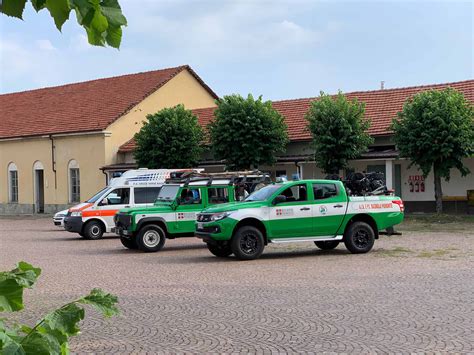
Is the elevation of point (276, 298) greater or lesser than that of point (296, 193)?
lesser

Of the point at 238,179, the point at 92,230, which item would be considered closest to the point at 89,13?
the point at 238,179

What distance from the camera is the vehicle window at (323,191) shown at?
16531mm

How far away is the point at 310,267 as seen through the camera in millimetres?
14461

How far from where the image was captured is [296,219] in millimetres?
→ 16219

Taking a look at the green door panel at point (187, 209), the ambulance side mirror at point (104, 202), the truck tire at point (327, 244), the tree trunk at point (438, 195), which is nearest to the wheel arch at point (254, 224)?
the truck tire at point (327, 244)

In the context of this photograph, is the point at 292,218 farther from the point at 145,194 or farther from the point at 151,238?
the point at 145,194

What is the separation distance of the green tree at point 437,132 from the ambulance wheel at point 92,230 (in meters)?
12.9

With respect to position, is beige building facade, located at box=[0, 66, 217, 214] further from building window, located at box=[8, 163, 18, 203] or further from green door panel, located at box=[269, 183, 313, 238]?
green door panel, located at box=[269, 183, 313, 238]

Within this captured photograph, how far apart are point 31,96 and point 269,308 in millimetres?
47033

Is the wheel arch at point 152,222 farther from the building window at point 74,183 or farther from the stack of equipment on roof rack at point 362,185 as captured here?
the building window at point 74,183

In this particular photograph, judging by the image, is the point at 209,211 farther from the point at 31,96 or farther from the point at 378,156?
the point at 31,96

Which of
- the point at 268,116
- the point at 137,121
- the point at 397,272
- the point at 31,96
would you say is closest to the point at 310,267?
the point at 397,272

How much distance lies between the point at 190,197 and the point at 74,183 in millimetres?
26159

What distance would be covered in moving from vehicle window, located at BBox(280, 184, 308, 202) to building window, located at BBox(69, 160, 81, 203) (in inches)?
1139
